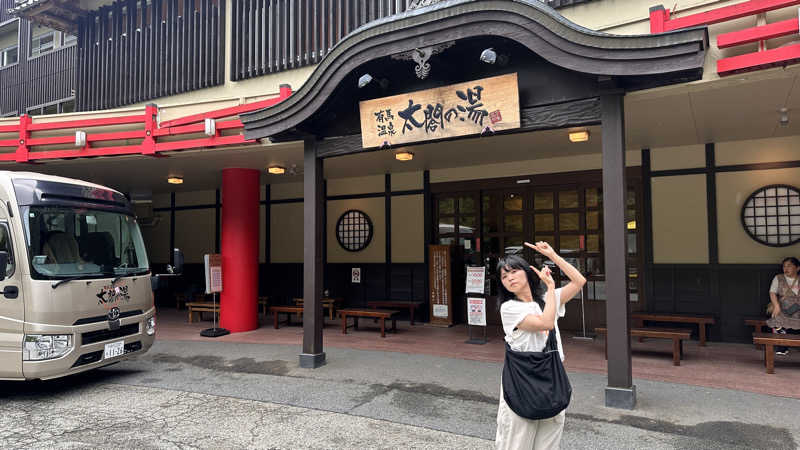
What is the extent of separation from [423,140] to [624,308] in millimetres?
2945

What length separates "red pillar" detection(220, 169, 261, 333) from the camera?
10.3 metres

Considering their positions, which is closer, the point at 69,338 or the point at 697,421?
the point at 697,421

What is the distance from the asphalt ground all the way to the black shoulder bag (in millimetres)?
1682

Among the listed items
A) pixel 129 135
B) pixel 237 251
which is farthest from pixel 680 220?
pixel 129 135

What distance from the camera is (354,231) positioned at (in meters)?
12.1

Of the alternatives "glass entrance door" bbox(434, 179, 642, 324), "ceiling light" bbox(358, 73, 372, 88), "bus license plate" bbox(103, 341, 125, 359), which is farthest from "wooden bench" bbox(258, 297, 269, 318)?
"ceiling light" bbox(358, 73, 372, 88)

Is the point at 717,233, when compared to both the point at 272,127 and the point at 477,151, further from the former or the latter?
the point at 272,127

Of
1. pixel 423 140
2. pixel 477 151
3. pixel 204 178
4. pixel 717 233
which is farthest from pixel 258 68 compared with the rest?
pixel 717 233

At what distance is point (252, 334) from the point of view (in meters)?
9.95

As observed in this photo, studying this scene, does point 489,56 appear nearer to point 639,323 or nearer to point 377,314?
point 377,314

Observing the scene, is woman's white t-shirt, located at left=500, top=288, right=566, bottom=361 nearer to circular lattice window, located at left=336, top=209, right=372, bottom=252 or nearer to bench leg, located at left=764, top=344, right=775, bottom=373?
bench leg, located at left=764, top=344, right=775, bottom=373

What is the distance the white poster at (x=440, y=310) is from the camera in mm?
10391

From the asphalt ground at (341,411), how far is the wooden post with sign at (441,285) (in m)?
3.27

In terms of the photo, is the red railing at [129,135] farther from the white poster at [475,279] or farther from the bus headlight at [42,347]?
the white poster at [475,279]
